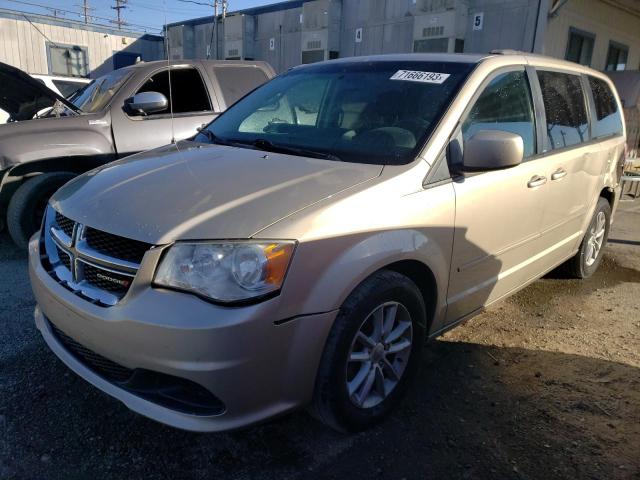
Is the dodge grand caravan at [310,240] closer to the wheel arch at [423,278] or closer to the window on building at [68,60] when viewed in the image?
the wheel arch at [423,278]

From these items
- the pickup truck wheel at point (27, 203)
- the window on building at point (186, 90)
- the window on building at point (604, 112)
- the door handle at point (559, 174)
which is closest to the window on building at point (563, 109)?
the door handle at point (559, 174)

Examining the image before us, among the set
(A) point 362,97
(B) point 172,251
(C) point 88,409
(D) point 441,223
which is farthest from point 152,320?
(A) point 362,97

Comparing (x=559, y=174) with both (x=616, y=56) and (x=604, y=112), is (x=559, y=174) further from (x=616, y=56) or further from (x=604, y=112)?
(x=616, y=56)

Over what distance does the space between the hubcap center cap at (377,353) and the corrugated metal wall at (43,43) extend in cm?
2193

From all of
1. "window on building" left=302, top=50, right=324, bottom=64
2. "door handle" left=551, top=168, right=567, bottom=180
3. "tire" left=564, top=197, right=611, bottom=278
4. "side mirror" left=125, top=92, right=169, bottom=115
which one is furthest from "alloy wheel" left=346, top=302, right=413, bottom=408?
"window on building" left=302, top=50, right=324, bottom=64

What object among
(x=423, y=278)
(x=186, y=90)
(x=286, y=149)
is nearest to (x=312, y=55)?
(x=186, y=90)

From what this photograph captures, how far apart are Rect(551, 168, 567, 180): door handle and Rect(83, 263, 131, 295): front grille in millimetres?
2760

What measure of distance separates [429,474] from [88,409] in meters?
1.66

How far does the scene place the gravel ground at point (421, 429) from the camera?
2.29 meters

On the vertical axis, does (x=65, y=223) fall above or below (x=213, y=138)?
below

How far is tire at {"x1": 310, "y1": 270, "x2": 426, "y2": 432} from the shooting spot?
220 centimetres

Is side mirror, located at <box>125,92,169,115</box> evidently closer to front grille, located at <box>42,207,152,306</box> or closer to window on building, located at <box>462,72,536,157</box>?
front grille, located at <box>42,207,152,306</box>

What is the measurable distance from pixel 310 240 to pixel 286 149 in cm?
100

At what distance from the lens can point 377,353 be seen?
2480 mm
